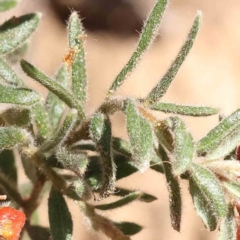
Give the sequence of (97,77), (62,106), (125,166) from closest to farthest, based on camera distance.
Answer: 1. (125,166)
2. (62,106)
3. (97,77)

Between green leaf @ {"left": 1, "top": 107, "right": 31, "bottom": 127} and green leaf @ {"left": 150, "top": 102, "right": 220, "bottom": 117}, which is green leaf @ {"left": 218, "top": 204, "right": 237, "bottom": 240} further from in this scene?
green leaf @ {"left": 1, "top": 107, "right": 31, "bottom": 127}

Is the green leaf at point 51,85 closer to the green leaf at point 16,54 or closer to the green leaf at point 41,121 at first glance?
the green leaf at point 41,121

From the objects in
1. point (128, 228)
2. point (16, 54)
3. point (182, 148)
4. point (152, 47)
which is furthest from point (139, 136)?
point (152, 47)

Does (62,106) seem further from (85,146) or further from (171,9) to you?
(171,9)

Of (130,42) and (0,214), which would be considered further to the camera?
(130,42)

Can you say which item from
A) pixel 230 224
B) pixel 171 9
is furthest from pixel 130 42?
pixel 230 224

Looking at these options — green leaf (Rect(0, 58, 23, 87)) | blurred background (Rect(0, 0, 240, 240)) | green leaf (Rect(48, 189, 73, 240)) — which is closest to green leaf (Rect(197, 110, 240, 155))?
green leaf (Rect(48, 189, 73, 240))

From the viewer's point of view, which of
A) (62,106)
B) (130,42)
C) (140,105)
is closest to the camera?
(140,105)
